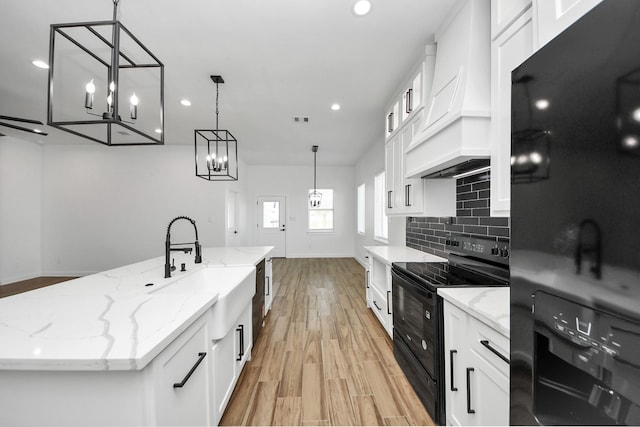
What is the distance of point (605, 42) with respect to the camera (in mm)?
442

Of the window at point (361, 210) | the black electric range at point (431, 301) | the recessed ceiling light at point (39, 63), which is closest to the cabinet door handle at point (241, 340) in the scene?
the black electric range at point (431, 301)

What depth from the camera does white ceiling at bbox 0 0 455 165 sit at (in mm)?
1808

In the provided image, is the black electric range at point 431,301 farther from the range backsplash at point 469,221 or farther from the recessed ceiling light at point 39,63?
the recessed ceiling light at point 39,63

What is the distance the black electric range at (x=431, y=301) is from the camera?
1.50 m

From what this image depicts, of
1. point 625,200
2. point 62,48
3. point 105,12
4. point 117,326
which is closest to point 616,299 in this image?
point 625,200

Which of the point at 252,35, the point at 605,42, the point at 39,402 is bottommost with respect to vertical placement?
the point at 39,402

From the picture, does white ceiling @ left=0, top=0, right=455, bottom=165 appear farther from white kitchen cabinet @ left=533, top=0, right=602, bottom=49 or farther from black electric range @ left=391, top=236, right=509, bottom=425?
black electric range @ left=391, top=236, right=509, bottom=425

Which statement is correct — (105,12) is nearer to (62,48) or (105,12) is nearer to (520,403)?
(62,48)

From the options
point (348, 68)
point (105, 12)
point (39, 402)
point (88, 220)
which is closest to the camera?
point (39, 402)

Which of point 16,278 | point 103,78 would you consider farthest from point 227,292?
point 16,278

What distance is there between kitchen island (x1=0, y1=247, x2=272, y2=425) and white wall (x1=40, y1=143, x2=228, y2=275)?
4595mm

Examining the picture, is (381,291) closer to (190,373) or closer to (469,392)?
(469,392)

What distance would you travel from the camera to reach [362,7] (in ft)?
5.82

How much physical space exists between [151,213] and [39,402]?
5.68 meters
